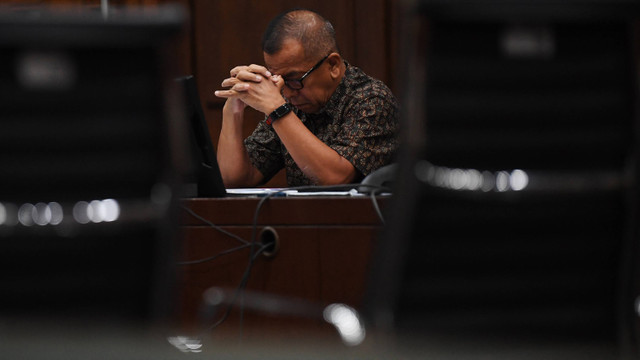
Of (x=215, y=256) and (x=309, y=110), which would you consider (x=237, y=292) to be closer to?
(x=215, y=256)

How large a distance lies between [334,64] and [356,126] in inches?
10.4

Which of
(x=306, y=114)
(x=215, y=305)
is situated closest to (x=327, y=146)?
(x=306, y=114)

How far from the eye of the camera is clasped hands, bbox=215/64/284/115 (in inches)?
99.0

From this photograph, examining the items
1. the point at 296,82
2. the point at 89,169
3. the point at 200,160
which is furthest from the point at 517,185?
the point at 296,82

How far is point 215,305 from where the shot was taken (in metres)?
1.66

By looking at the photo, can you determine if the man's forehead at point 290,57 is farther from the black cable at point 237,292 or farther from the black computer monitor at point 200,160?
the black cable at point 237,292

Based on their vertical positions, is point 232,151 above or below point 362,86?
below

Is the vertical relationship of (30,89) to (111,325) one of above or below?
above

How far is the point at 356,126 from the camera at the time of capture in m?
2.59

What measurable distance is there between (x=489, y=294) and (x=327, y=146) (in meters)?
1.50

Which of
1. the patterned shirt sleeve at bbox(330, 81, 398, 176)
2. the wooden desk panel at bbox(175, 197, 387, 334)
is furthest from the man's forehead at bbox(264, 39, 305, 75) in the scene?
the wooden desk panel at bbox(175, 197, 387, 334)

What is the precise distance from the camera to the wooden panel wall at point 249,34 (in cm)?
382

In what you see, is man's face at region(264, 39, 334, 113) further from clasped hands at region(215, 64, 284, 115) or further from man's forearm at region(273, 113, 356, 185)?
man's forearm at region(273, 113, 356, 185)

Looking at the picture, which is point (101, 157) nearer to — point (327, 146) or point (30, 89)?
point (30, 89)
